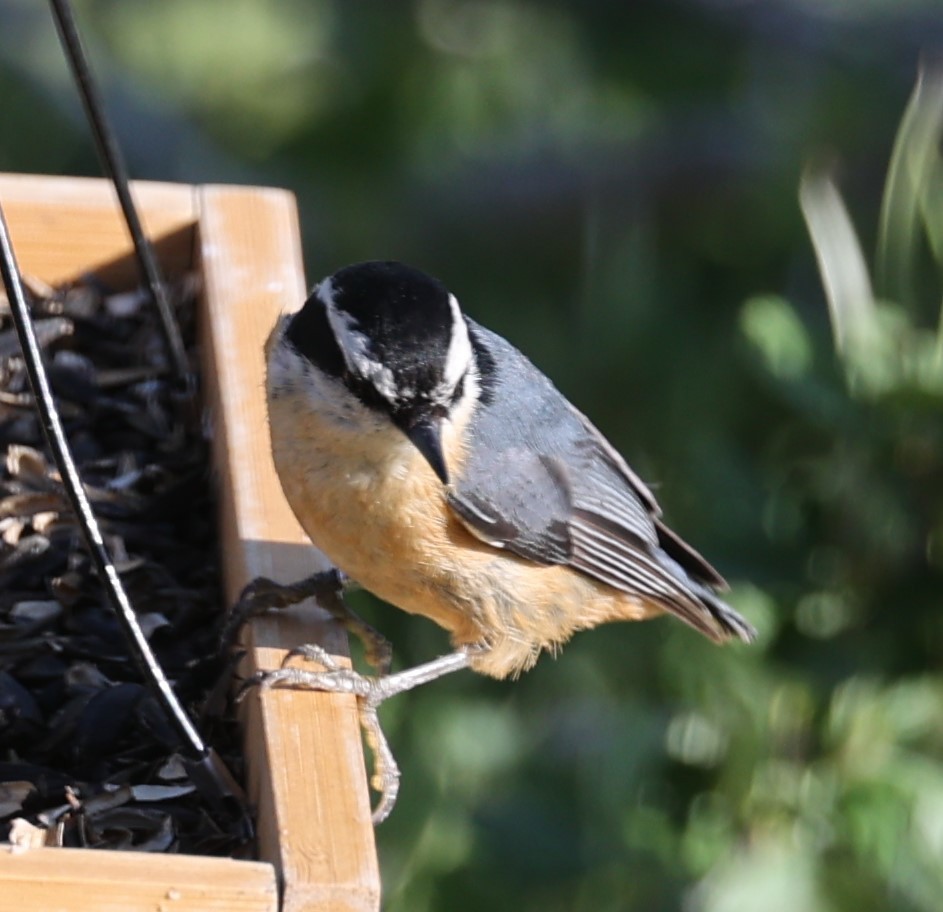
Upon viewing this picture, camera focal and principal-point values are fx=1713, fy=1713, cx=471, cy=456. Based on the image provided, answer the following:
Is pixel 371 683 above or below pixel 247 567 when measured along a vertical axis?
below

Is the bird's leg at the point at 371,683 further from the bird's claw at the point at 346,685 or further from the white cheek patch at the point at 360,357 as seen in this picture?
the white cheek patch at the point at 360,357

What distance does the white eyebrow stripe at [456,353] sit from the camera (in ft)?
8.58

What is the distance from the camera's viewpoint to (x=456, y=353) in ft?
8.65

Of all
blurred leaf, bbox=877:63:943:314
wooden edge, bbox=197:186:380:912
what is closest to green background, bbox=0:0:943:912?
blurred leaf, bbox=877:63:943:314

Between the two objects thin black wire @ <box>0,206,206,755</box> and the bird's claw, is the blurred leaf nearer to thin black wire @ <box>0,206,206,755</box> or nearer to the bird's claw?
the bird's claw

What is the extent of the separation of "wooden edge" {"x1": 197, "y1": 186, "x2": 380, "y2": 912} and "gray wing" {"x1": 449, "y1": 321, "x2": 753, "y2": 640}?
0.34 m

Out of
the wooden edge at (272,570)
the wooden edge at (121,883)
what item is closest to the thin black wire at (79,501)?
the wooden edge at (272,570)

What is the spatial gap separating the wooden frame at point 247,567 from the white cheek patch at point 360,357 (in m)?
0.32

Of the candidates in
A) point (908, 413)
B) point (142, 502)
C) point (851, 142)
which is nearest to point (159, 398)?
point (142, 502)

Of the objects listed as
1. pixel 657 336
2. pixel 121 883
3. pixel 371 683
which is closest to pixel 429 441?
pixel 371 683

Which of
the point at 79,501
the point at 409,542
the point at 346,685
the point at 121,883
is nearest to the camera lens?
the point at 121,883

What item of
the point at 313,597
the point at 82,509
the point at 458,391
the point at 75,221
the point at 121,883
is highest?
the point at 75,221

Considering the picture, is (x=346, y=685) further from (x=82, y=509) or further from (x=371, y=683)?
(x=82, y=509)

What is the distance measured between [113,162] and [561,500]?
102 cm
